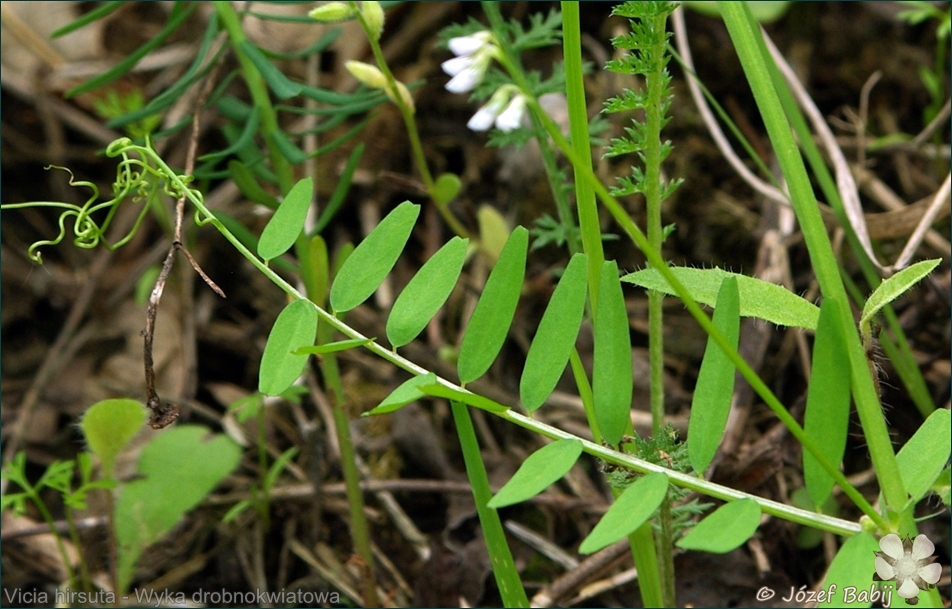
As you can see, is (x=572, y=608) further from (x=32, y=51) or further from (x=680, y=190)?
(x=32, y=51)

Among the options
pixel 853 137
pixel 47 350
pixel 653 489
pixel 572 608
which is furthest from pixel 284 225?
pixel 853 137

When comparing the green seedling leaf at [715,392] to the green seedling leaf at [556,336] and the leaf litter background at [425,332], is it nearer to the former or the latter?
the green seedling leaf at [556,336]

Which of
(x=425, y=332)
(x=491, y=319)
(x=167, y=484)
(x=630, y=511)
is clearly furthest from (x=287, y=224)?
(x=425, y=332)

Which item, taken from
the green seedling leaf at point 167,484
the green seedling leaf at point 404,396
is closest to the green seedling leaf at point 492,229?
the green seedling leaf at point 167,484

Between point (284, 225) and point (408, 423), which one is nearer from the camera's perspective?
point (284, 225)

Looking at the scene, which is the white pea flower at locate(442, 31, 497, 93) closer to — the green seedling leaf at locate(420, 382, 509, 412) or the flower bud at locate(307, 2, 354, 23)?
the green seedling leaf at locate(420, 382, 509, 412)

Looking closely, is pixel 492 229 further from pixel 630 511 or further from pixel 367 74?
pixel 630 511

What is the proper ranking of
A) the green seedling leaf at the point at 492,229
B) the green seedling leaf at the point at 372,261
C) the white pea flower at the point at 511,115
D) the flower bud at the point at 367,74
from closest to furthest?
the white pea flower at the point at 511,115, the green seedling leaf at the point at 372,261, the flower bud at the point at 367,74, the green seedling leaf at the point at 492,229
